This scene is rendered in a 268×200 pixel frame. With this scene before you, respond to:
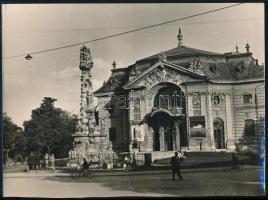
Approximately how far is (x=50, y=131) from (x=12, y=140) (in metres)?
1.20

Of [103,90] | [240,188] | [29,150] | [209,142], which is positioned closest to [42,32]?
[103,90]

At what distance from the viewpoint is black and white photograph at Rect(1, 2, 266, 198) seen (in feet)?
44.3

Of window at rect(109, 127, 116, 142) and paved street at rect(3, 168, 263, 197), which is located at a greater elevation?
window at rect(109, 127, 116, 142)

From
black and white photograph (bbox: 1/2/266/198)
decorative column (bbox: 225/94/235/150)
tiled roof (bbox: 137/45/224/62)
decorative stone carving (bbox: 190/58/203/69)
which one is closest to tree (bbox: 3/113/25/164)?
black and white photograph (bbox: 1/2/266/198)

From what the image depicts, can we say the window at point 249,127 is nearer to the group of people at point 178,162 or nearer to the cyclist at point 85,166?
the group of people at point 178,162

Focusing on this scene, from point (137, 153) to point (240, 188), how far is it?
2.94 m

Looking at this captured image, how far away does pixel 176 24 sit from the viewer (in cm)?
1381

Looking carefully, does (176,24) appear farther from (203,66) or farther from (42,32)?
(42,32)

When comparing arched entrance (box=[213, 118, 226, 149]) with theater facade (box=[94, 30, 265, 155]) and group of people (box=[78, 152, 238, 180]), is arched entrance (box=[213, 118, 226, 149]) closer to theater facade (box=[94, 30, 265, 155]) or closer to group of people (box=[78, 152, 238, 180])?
theater facade (box=[94, 30, 265, 155])

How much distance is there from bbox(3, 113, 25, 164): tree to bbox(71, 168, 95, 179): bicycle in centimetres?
146

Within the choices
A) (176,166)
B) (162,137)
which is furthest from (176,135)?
(176,166)

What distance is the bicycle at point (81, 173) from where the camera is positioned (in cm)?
1434

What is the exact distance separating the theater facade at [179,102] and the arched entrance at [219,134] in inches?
1.0

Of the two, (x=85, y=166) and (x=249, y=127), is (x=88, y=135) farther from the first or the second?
(x=249, y=127)
